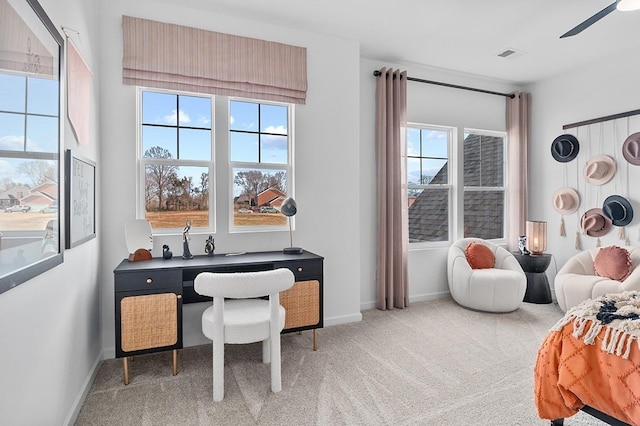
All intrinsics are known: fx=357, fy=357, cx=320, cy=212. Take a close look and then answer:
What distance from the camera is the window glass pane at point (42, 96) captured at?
1.44m

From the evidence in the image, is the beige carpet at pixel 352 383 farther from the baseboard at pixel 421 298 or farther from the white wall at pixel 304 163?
the baseboard at pixel 421 298

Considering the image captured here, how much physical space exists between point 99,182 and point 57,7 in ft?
4.34

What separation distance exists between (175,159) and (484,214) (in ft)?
13.6

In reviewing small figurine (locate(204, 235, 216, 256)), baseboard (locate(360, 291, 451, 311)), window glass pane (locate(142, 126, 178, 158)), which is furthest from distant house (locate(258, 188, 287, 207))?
baseboard (locate(360, 291, 451, 311))

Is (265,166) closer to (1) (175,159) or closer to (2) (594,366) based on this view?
(1) (175,159)

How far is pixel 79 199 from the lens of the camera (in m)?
2.23

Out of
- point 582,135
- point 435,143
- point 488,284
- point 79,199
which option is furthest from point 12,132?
point 582,135

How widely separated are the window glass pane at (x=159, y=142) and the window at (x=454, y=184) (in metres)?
2.83

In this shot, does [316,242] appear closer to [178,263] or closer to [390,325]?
[390,325]

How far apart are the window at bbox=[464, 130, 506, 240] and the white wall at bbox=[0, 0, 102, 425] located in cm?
434

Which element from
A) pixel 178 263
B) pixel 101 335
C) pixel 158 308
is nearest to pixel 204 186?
pixel 178 263

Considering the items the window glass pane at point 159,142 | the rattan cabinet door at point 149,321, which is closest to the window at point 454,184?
the window glass pane at point 159,142

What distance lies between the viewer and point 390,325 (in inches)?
144

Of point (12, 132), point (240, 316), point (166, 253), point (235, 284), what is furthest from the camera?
point (166, 253)
